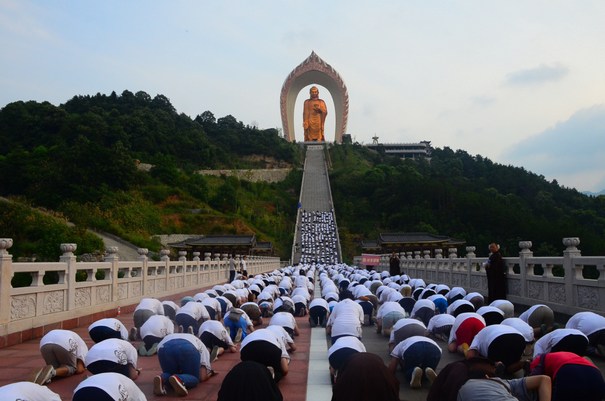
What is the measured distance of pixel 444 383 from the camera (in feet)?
15.2

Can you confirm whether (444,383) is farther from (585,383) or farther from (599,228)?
(599,228)

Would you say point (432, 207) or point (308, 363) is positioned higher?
point (432, 207)

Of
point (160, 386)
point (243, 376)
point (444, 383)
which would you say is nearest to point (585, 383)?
point (444, 383)

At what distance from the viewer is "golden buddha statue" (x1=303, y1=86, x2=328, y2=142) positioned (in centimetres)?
8562

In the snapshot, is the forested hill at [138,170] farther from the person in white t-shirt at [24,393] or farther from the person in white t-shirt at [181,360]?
the person in white t-shirt at [24,393]

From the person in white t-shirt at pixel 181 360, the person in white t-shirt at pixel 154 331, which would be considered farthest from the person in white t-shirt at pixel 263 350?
the person in white t-shirt at pixel 154 331

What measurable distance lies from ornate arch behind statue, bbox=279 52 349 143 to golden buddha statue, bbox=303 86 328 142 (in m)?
1.79

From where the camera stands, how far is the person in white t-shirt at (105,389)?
453 cm

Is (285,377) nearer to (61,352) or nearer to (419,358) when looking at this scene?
(419,358)

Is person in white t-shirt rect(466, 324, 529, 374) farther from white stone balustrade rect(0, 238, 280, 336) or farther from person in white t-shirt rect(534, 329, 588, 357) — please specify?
white stone balustrade rect(0, 238, 280, 336)

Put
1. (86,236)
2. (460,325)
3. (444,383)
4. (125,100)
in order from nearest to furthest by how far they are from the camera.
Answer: (444,383) < (460,325) < (86,236) < (125,100)

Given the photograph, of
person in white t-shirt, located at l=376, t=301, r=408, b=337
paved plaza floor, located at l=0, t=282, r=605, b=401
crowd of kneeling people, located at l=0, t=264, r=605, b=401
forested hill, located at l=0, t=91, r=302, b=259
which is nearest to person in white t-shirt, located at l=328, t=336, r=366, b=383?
crowd of kneeling people, located at l=0, t=264, r=605, b=401

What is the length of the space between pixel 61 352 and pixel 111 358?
976mm

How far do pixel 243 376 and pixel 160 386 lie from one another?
198 centimetres
